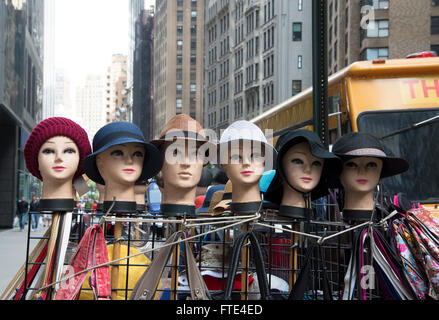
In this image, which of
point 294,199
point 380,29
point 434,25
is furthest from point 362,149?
point 434,25

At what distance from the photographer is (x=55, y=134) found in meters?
2.79

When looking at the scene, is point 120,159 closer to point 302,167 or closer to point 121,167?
point 121,167

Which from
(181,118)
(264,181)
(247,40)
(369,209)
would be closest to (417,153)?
(264,181)

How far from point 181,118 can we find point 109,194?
55 centimetres

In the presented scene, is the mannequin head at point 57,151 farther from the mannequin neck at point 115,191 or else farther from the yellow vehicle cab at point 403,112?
the yellow vehicle cab at point 403,112

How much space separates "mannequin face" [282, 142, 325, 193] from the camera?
9.38ft

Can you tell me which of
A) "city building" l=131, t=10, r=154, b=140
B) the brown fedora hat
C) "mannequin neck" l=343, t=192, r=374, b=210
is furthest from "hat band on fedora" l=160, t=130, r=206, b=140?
"city building" l=131, t=10, r=154, b=140

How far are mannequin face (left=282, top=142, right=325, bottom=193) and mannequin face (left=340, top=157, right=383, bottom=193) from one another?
159 mm

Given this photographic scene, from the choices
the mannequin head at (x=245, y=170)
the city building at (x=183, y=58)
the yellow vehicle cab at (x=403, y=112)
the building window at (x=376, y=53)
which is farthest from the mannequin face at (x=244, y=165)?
the city building at (x=183, y=58)

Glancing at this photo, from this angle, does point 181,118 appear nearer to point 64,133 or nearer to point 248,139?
point 248,139

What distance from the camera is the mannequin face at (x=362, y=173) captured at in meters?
2.88

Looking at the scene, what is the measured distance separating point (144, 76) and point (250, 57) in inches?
3002

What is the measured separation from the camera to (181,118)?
116 inches

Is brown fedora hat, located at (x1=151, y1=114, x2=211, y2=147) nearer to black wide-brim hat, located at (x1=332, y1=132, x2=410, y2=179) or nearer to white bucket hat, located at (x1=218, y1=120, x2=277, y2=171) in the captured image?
white bucket hat, located at (x1=218, y1=120, x2=277, y2=171)
